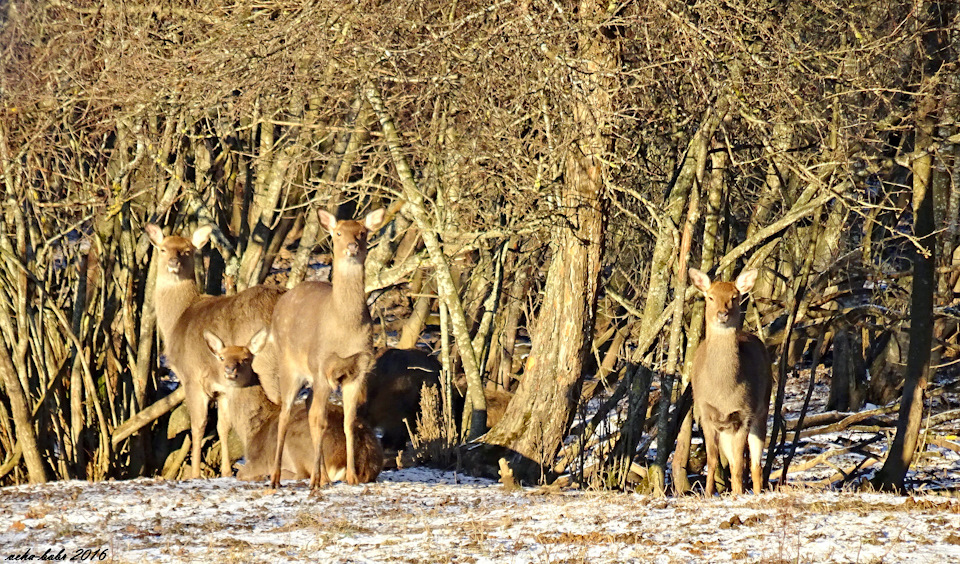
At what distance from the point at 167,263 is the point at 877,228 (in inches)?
359

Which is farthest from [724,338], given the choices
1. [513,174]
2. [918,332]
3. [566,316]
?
[513,174]

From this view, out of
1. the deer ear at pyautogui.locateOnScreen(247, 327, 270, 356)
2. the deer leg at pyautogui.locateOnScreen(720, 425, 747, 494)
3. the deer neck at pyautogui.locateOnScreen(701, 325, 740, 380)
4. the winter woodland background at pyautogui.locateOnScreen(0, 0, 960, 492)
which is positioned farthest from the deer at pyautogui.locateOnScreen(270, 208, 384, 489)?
the deer leg at pyautogui.locateOnScreen(720, 425, 747, 494)

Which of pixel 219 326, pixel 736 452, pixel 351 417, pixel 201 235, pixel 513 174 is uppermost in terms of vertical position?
pixel 513 174

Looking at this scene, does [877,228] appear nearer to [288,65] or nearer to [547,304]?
[547,304]

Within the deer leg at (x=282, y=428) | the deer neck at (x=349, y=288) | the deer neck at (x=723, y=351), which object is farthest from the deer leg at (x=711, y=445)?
the deer leg at (x=282, y=428)

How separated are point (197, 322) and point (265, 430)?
129 centimetres

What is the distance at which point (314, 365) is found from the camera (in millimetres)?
9875

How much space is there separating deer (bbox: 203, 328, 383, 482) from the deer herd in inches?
0.4

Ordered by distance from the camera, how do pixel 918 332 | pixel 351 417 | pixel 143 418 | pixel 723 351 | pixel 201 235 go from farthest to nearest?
pixel 143 418, pixel 201 235, pixel 918 332, pixel 723 351, pixel 351 417

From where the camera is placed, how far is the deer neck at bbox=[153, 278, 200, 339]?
12125 mm

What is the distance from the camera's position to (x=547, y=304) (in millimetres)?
11000

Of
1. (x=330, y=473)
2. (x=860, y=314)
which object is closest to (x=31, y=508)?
(x=330, y=473)

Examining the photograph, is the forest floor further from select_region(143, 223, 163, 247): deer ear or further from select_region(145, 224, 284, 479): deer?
select_region(143, 223, 163, 247): deer ear

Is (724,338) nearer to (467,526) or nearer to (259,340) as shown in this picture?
(467,526)
